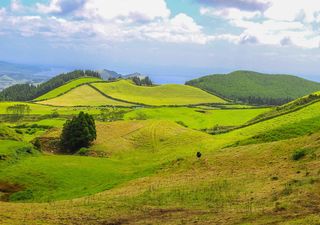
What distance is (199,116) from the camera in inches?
7106

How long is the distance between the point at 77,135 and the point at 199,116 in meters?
98.3

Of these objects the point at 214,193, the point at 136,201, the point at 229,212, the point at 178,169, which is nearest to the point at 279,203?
the point at 229,212

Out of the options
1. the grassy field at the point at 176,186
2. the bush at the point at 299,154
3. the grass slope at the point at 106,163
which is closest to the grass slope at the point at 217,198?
the grassy field at the point at 176,186

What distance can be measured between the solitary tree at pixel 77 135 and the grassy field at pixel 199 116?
70.7 meters

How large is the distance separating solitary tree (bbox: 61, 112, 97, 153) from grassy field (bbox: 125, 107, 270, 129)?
70.7 metres

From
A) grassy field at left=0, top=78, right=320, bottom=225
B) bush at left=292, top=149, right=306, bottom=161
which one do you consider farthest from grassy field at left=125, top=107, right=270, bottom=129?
bush at left=292, top=149, right=306, bottom=161

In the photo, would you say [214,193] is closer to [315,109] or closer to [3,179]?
[3,179]

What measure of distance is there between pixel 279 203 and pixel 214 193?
7349 millimetres

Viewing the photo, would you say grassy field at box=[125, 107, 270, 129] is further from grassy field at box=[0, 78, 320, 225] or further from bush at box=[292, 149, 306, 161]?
bush at box=[292, 149, 306, 161]

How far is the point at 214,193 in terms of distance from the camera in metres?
32.2

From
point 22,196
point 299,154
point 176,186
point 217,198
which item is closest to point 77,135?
point 22,196

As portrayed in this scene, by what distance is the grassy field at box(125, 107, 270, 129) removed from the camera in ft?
532

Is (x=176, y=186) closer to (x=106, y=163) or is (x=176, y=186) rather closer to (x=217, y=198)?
(x=217, y=198)

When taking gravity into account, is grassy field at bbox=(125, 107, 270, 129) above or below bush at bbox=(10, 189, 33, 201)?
above
